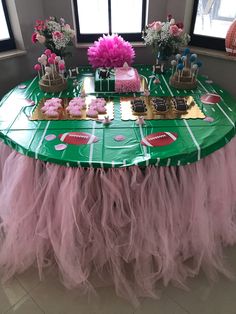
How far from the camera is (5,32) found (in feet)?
6.11

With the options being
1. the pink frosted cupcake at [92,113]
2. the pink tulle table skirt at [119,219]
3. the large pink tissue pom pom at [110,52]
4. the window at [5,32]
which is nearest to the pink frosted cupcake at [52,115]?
the pink frosted cupcake at [92,113]

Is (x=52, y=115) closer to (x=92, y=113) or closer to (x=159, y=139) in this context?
(x=92, y=113)

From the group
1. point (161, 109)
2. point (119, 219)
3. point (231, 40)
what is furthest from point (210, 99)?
point (119, 219)

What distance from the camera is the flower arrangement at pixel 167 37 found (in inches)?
65.9

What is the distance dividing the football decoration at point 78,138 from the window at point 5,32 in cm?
118

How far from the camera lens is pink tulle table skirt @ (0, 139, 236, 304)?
107 centimetres

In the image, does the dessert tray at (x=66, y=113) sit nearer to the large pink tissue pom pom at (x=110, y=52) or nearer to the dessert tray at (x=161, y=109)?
the dessert tray at (x=161, y=109)

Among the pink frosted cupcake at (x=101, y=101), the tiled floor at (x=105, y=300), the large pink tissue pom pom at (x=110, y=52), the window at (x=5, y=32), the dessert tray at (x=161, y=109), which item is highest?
the window at (x=5, y=32)

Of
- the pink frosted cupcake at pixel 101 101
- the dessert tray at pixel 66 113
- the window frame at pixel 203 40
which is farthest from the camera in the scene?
the window frame at pixel 203 40

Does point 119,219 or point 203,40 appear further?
point 203,40

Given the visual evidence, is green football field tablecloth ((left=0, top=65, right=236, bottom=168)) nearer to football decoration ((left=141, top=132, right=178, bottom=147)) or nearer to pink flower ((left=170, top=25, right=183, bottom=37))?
football decoration ((left=141, top=132, right=178, bottom=147))

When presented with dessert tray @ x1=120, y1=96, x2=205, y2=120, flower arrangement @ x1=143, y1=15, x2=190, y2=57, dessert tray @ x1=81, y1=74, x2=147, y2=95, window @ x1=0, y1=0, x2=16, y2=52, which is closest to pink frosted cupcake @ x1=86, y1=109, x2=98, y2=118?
dessert tray @ x1=120, y1=96, x2=205, y2=120

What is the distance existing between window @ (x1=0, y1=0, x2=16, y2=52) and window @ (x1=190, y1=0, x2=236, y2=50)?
1385 millimetres

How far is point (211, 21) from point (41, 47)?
4.37 ft
